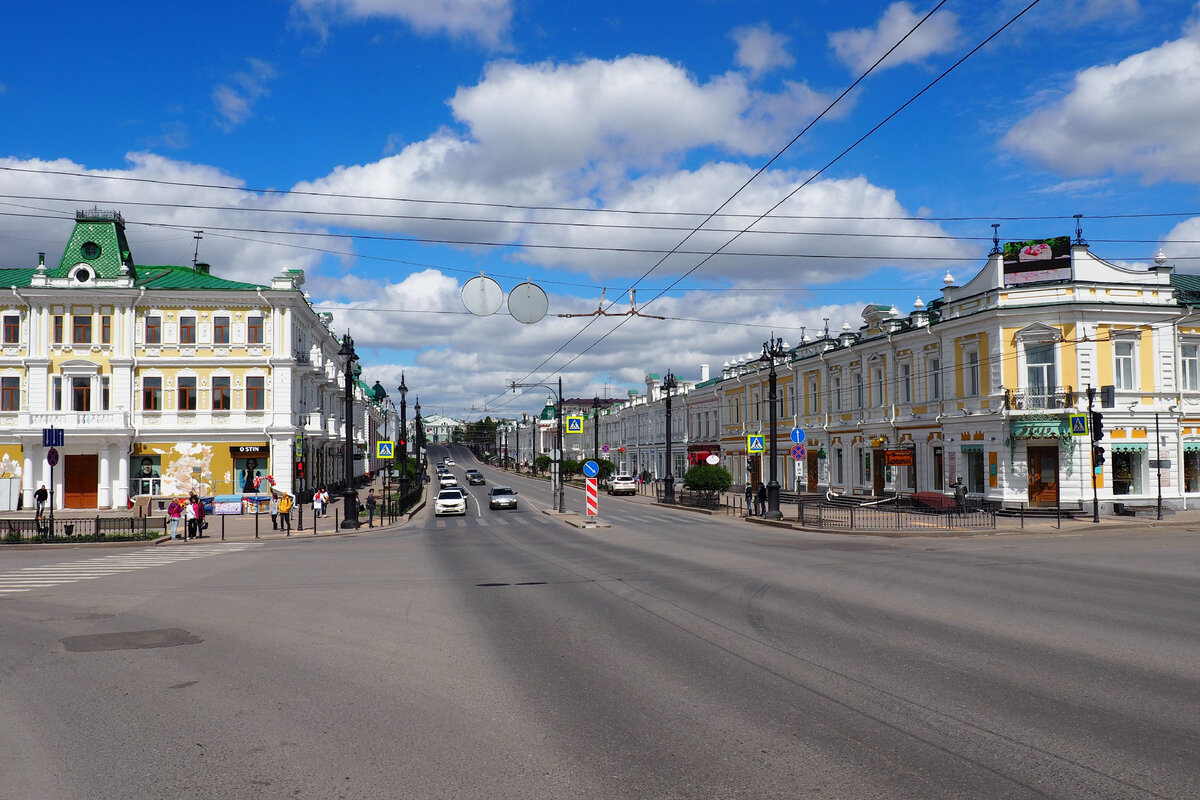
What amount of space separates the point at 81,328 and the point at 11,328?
3.69 m

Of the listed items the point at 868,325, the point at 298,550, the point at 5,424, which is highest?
the point at 868,325

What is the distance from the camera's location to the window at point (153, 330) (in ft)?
156

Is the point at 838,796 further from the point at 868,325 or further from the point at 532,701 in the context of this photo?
the point at 868,325

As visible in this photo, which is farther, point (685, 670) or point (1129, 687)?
point (685, 670)

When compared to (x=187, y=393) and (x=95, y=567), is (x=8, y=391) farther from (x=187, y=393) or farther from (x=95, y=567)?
(x=95, y=567)

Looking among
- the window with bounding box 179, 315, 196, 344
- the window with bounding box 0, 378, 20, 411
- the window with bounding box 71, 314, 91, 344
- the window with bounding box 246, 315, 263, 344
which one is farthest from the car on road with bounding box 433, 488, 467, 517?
the window with bounding box 0, 378, 20, 411

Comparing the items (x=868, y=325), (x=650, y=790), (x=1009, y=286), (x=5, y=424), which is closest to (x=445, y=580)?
(x=650, y=790)

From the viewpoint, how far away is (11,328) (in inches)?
1849

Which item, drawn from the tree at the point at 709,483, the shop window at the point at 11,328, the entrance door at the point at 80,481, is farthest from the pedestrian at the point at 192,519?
the tree at the point at 709,483

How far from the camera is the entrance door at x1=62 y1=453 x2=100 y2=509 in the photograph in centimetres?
4675

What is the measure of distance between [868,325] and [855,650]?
40995mm

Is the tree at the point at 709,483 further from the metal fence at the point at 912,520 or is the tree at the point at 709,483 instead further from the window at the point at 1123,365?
the window at the point at 1123,365

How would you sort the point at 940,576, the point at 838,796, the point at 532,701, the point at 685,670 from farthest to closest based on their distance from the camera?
the point at 940,576, the point at 685,670, the point at 532,701, the point at 838,796

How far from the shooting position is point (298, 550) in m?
27.1
